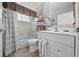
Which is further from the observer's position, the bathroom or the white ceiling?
the white ceiling

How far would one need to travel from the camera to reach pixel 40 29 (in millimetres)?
2975

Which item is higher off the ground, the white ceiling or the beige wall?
the white ceiling

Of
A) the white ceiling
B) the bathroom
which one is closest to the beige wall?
the bathroom

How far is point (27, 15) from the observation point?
3.31 meters

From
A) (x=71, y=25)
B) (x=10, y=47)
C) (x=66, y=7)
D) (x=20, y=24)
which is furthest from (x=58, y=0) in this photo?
(x=10, y=47)

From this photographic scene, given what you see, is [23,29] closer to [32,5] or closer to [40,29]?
[40,29]

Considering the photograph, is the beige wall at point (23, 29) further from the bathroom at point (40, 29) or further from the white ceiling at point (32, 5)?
the white ceiling at point (32, 5)

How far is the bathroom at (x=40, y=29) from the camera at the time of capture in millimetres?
1059

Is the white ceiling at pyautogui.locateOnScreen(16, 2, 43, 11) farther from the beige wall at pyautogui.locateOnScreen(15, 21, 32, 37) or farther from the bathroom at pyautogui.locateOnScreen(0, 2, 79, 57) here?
the beige wall at pyautogui.locateOnScreen(15, 21, 32, 37)

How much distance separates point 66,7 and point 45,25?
1.20 metres

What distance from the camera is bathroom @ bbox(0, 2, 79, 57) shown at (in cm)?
106

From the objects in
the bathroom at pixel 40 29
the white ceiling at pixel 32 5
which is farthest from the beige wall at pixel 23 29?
the white ceiling at pixel 32 5

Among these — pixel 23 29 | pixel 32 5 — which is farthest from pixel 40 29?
pixel 32 5

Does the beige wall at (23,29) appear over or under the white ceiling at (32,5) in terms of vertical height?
under
